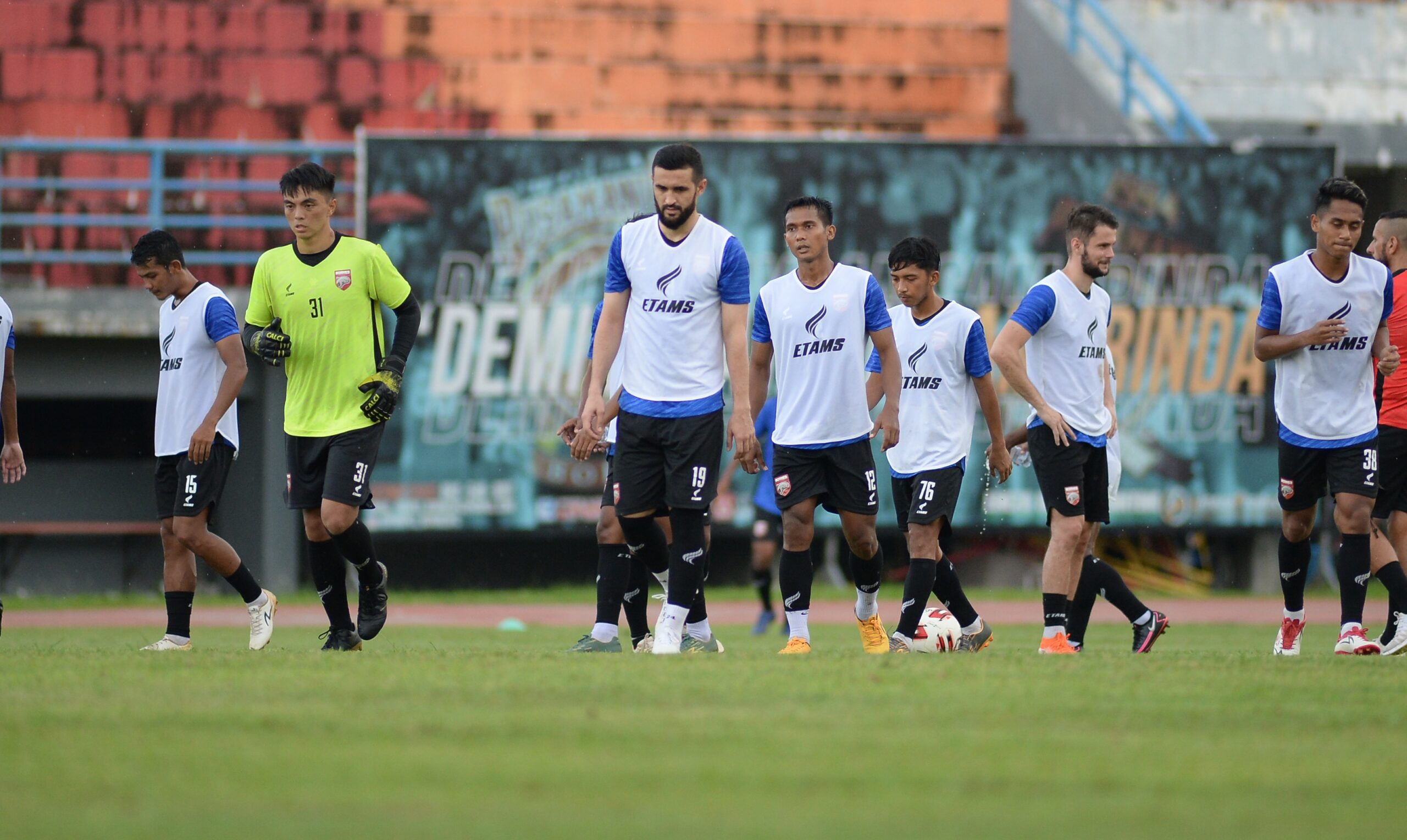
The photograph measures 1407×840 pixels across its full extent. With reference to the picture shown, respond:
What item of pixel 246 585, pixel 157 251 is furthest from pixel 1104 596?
pixel 157 251

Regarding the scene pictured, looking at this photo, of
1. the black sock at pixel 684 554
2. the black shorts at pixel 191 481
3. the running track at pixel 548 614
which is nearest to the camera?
the black sock at pixel 684 554

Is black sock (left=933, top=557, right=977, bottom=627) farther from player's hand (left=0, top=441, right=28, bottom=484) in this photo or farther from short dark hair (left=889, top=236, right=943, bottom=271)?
player's hand (left=0, top=441, right=28, bottom=484)

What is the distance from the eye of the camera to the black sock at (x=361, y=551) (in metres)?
8.98

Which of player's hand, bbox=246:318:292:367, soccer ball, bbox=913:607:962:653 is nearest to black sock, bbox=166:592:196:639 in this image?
player's hand, bbox=246:318:292:367

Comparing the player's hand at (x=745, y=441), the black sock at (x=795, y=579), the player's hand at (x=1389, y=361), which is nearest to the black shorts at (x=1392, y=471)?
the player's hand at (x=1389, y=361)

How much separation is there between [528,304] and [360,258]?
10.7 metres

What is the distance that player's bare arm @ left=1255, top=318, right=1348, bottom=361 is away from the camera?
30.5ft

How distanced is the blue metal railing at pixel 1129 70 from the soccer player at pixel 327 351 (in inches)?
612

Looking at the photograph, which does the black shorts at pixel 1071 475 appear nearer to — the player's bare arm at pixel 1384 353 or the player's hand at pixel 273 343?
the player's bare arm at pixel 1384 353

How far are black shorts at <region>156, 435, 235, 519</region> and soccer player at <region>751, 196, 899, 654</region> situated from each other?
305 centimetres

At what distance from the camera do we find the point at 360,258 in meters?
9.05

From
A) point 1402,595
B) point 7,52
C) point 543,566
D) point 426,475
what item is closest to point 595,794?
point 1402,595

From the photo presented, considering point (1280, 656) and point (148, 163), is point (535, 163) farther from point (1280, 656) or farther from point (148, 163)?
point (1280, 656)

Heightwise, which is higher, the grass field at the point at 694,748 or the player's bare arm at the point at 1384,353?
the player's bare arm at the point at 1384,353
